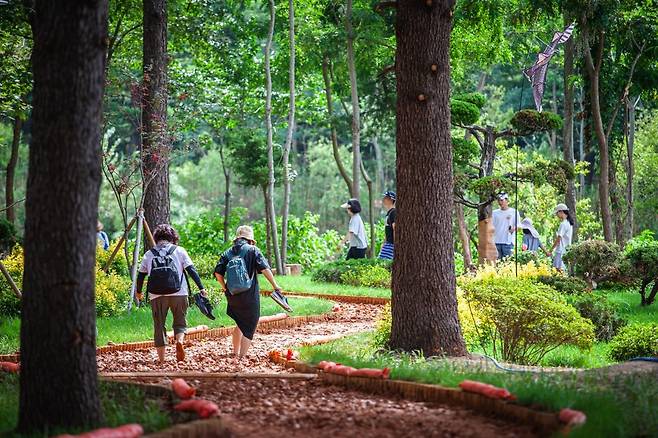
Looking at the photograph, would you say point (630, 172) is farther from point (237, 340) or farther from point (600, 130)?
point (237, 340)

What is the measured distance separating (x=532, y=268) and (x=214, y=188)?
31.0 m

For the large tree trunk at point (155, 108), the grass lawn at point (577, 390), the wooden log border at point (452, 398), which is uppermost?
the large tree trunk at point (155, 108)

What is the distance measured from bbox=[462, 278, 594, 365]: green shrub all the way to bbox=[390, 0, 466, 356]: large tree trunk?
41.4 inches

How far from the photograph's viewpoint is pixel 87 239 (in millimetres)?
6121

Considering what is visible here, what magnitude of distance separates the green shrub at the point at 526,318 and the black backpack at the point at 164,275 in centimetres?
340

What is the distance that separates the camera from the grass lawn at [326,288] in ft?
62.3

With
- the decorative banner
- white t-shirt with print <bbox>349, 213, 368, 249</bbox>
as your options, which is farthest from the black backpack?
white t-shirt with print <bbox>349, 213, 368, 249</bbox>

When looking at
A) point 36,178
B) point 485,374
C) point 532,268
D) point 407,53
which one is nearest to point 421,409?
point 485,374

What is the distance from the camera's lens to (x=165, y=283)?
10.8 metres

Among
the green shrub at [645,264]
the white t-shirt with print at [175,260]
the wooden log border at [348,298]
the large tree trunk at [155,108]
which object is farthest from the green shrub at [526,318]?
the large tree trunk at [155,108]

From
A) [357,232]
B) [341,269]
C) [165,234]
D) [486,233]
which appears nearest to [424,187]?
[165,234]

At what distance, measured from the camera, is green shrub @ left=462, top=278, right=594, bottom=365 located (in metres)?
10.9

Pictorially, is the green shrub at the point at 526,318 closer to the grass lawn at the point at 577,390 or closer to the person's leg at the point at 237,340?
the grass lawn at the point at 577,390

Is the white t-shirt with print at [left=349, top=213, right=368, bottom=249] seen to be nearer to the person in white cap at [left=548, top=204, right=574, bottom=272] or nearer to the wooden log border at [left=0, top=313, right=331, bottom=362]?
the person in white cap at [left=548, top=204, right=574, bottom=272]
